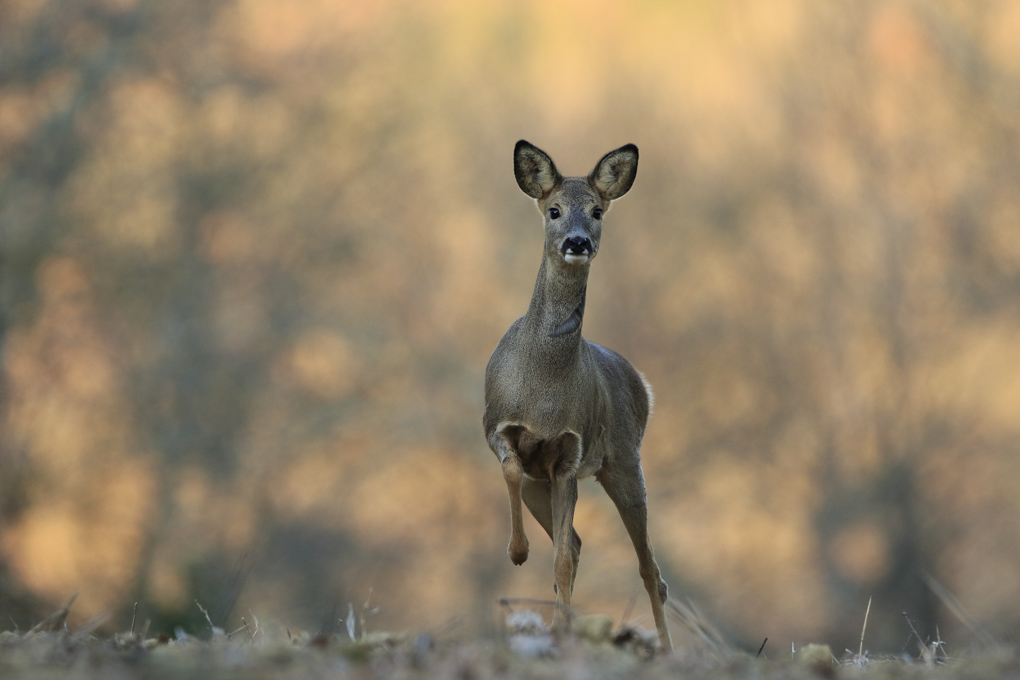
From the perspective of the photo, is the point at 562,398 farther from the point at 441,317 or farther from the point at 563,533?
the point at 441,317

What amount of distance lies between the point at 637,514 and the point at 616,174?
6.85 ft

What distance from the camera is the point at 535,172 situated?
26.1ft

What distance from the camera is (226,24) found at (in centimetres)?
2612

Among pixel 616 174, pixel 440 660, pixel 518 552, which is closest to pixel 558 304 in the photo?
pixel 616 174

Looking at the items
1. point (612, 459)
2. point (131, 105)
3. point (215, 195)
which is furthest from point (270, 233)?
point (612, 459)

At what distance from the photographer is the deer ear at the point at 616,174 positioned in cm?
802

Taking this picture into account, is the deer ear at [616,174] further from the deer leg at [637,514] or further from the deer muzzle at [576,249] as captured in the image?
the deer leg at [637,514]

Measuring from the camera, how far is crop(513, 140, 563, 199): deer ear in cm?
783

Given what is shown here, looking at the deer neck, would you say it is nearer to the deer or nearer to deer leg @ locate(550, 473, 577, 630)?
the deer

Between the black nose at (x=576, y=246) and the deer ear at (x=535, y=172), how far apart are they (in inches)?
26.0

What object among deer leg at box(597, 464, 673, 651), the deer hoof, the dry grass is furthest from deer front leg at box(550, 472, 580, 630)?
the dry grass

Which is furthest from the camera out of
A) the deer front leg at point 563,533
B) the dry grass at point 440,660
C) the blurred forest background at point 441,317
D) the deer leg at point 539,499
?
the blurred forest background at point 441,317

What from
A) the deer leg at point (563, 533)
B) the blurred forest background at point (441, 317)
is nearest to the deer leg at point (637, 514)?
the deer leg at point (563, 533)

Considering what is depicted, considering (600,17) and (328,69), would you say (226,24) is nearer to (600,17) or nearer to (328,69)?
(328,69)
